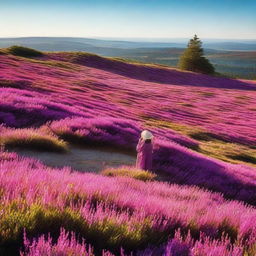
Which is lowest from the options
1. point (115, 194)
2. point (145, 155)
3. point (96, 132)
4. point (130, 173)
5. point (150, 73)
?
point (150, 73)

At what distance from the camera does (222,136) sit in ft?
95.6

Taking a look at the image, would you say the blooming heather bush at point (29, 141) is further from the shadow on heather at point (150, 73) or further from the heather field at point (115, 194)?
the shadow on heather at point (150, 73)

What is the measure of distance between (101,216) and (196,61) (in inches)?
3900

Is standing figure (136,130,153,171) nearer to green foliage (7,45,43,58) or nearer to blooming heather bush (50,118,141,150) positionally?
blooming heather bush (50,118,141,150)

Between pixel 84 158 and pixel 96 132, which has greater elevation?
pixel 96 132

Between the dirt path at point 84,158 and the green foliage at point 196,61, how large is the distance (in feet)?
297

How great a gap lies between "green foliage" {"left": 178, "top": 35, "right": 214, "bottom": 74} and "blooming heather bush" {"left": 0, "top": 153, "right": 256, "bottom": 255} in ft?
317

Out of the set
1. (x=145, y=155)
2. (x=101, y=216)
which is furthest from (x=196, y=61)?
(x=101, y=216)

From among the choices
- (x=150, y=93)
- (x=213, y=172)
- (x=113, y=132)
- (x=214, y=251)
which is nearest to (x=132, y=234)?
(x=214, y=251)

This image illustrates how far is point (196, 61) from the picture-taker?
99.1 metres

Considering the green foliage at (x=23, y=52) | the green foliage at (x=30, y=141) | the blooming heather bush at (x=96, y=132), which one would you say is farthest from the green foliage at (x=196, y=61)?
the green foliage at (x=30, y=141)

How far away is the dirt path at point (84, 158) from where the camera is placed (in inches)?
361

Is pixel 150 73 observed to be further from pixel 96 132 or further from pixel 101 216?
pixel 101 216

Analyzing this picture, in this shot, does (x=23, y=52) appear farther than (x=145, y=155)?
Yes
